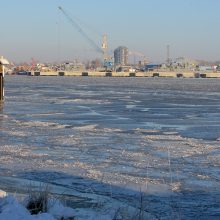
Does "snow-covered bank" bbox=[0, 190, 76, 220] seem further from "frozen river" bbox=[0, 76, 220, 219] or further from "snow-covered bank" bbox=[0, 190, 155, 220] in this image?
"frozen river" bbox=[0, 76, 220, 219]

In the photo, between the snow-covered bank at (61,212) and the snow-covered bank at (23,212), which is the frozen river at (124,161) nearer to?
the snow-covered bank at (61,212)

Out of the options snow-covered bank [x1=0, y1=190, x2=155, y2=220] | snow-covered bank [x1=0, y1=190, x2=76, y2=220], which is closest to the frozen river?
snow-covered bank [x1=0, y1=190, x2=155, y2=220]

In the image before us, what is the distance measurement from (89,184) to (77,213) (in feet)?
10.4

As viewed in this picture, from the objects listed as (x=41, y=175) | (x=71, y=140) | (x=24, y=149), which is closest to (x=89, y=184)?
(x=41, y=175)

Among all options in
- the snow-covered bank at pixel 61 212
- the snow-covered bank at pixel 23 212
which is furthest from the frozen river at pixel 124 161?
the snow-covered bank at pixel 23 212

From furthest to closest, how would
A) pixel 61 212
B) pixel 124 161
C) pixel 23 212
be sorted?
1. pixel 124 161
2. pixel 61 212
3. pixel 23 212

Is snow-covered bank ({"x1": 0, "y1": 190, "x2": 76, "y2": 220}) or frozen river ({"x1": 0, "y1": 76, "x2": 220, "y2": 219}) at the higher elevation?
snow-covered bank ({"x1": 0, "y1": 190, "x2": 76, "y2": 220})

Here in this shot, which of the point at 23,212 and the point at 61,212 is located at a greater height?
the point at 23,212

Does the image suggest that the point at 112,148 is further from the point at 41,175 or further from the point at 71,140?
the point at 41,175

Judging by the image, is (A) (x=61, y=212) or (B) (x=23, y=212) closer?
(B) (x=23, y=212)

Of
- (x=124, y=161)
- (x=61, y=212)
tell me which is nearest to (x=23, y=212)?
(x=61, y=212)

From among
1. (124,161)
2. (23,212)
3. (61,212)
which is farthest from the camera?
(124,161)

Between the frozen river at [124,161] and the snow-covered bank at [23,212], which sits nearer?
the snow-covered bank at [23,212]

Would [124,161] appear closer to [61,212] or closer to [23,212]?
[61,212]
